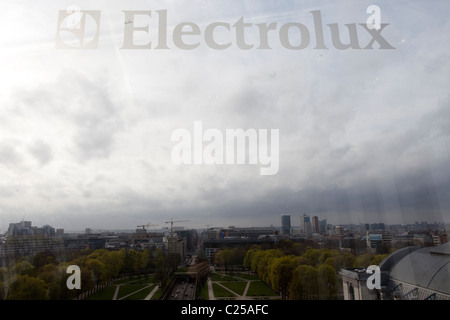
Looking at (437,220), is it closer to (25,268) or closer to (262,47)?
(262,47)

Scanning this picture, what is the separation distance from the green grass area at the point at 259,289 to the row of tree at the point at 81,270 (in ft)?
3.22

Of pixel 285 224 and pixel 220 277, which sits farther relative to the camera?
pixel 285 224

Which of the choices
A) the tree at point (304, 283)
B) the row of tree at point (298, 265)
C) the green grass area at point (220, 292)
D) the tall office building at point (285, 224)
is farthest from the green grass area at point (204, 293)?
the tall office building at point (285, 224)

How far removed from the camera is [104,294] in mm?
2631

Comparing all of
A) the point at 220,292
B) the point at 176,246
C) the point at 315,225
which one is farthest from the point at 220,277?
the point at 315,225

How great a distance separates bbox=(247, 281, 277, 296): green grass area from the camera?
8.47 feet

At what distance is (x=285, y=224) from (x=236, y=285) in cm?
96

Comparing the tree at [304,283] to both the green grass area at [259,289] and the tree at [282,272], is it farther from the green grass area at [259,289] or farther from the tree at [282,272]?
the green grass area at [259,289]

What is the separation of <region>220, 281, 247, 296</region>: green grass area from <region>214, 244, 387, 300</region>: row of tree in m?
0.30

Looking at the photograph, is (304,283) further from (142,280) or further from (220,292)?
(142,280)

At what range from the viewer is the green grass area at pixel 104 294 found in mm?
2421

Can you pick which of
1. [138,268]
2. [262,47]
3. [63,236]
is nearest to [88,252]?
[63,236]
